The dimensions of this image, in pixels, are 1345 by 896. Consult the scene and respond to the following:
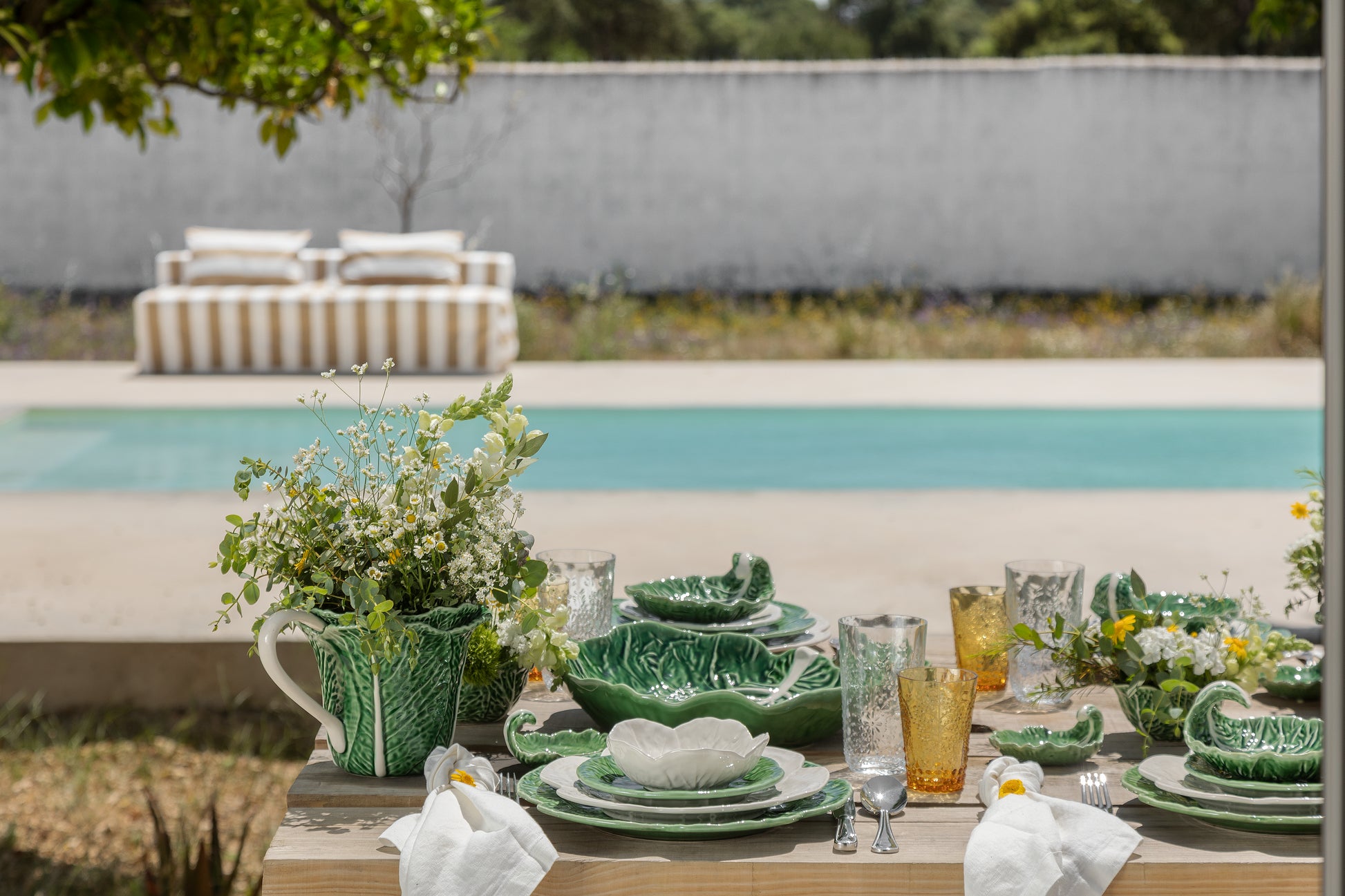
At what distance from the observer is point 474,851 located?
977mm

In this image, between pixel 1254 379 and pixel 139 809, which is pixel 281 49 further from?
pixel 1254 379

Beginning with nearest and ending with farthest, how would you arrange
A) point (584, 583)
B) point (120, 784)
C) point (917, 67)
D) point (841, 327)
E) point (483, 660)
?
point (483, 660)
point (584, 583)
point (120, 784)
point (841, 327)
point (917, 67)

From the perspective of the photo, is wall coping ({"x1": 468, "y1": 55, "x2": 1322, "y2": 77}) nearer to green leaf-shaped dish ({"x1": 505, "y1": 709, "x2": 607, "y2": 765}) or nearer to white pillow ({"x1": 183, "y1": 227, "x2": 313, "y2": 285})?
white pillow ({"x1": 183, "y1": 227, "x2": 313, "y2": 285})

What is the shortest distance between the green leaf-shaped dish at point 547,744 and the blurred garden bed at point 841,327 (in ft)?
27.0

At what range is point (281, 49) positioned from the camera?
2154 millimetres

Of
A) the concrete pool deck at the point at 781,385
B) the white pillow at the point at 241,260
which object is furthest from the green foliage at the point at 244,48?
the white pillow at the point at 241,260

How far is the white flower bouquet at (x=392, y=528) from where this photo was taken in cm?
112

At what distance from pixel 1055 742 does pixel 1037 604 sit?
0.24 m

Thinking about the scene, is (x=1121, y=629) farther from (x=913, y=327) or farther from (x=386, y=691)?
(x=913, y=327)

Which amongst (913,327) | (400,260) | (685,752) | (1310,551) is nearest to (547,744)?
(685,752)

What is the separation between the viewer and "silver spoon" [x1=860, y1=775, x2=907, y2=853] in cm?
104

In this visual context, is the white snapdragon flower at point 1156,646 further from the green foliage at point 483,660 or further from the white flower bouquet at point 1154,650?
the green foliage at point 483,660

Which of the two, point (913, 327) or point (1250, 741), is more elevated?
point (913, 327)

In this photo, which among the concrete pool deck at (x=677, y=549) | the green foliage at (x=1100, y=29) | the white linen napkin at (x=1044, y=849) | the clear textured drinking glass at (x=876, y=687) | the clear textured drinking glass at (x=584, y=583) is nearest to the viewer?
the white linen napkin at (x=1044, y=849)
